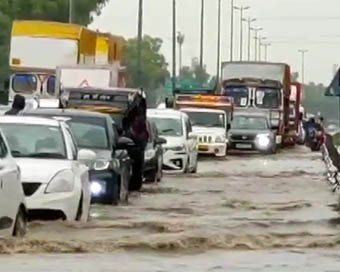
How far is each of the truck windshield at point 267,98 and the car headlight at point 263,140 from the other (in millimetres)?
5451

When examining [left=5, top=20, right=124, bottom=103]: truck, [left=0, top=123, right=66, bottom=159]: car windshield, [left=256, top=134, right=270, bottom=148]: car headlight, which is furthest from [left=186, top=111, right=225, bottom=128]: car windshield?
[left=0, top=123, right=66, bottom=159]: car windshield

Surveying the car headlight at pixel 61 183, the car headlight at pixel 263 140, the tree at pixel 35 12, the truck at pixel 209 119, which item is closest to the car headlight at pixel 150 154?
the car headlight at pixel 61 183

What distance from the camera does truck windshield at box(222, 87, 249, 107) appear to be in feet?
199

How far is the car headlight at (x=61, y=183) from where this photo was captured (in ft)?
54.4

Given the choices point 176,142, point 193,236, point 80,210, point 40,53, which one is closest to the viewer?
point 193,236

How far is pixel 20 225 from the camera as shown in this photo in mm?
15359

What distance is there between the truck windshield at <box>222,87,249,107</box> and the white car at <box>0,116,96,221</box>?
4144cm

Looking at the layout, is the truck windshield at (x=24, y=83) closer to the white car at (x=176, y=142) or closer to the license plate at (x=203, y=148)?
the license plate at (x=203, y=148)

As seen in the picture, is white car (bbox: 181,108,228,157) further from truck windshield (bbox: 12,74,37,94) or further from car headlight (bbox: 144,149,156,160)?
car headlight (bbox: 144,149,156,160)

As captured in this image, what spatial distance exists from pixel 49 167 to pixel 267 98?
4451 centimetres

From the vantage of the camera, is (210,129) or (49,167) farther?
(210,129)

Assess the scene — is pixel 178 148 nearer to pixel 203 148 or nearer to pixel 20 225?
pixel 203 148

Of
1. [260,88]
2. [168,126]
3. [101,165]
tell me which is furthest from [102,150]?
[260,88]

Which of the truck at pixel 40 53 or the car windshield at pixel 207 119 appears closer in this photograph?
the truck at pixel 40 53
